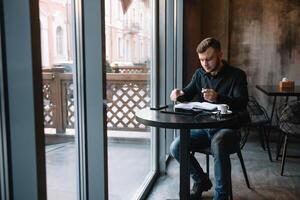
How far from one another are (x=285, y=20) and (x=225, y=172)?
11.0ft

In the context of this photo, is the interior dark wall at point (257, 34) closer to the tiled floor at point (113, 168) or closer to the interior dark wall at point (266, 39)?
the interior dark wall at point (266, 39)

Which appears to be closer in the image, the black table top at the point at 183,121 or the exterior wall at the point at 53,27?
the exterior wall at the point at 53,27

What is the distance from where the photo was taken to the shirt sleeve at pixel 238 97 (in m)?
2.37

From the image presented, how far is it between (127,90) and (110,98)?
411 mm

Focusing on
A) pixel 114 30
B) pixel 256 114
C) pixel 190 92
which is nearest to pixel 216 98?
pixel 190 92

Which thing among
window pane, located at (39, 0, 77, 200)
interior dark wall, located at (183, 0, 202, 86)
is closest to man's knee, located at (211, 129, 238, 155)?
window pane, located at (39, 0, 77, 200)

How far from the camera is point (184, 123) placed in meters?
1.90

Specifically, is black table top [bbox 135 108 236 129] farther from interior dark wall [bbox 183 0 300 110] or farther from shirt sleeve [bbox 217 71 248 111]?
interior dark wall [bbox 183 0 300 110]

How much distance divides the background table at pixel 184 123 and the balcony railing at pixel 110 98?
25 cm

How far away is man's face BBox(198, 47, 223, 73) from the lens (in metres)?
2.44

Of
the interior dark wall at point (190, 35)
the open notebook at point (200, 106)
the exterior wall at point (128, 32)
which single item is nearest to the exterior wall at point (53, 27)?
the exterior wall at point (128, 32)

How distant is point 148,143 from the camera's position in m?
3.32

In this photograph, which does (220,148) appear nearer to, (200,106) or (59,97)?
(200,106)

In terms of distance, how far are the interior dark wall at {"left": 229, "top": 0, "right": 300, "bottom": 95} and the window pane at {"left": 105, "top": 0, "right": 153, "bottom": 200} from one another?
222cm
